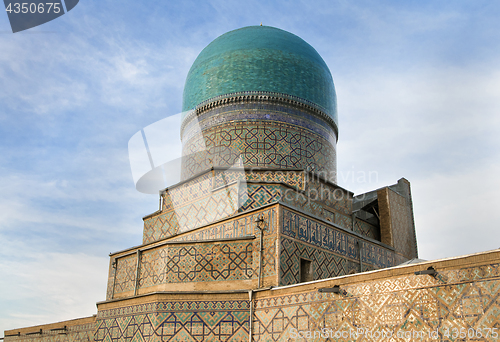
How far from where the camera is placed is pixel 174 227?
892 cm

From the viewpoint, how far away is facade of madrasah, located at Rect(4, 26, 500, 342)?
5004 mm

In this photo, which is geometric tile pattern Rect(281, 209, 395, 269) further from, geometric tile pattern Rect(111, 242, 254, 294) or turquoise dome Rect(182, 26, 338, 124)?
turquoise dome Rect(182, 26, 338, 124)

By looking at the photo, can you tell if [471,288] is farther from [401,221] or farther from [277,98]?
[277,98]

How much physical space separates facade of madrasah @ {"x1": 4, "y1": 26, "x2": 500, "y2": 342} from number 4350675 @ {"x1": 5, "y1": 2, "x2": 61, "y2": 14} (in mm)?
3989

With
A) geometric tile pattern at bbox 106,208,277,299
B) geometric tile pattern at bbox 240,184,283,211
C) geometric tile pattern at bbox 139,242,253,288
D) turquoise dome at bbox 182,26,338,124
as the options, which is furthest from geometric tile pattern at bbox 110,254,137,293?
turquoise dome at bbox 182,26,338,124

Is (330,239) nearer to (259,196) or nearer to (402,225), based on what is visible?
(259,196)

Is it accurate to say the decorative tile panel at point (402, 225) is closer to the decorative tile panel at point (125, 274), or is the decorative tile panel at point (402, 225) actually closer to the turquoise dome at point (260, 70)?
the turquoise dome at point (260, 70)

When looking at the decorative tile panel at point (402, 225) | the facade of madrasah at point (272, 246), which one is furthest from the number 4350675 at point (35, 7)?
the decorative tile panel at point (402, 225)

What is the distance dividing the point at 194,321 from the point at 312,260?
7.03 ft

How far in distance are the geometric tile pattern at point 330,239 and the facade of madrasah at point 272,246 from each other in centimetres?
3

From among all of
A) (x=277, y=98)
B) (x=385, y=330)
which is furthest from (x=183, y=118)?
(x=385, y=330)

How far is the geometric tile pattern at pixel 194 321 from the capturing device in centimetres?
642

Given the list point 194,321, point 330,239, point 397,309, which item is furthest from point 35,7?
point 397,309

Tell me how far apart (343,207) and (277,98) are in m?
2.85
